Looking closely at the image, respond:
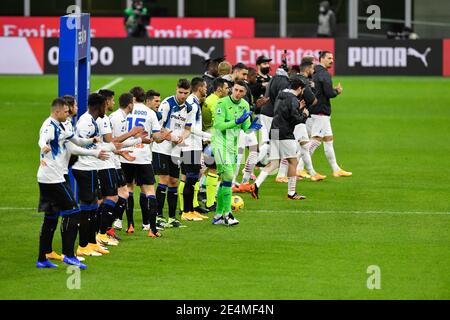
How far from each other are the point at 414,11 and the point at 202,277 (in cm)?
3545

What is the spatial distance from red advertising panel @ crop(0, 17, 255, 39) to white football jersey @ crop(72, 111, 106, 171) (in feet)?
97.0

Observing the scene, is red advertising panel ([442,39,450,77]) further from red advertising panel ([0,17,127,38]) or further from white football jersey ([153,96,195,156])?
white football jersey ([153,96,195,156])

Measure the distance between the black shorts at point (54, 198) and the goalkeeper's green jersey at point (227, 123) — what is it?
11.9ft

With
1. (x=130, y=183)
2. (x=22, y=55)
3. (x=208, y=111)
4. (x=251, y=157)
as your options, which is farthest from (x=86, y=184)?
(x=22, y=55)

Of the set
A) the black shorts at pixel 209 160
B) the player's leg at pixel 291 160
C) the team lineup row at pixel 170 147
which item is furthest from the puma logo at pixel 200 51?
the black shorts at pixel 209 160

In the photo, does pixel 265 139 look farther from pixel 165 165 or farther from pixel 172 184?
pixel 165 165

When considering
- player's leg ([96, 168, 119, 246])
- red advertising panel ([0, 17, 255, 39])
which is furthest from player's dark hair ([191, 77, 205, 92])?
red advertising panel ([0, 17, 255, 39])

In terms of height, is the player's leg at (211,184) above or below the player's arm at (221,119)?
below

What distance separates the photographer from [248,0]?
5062 cm

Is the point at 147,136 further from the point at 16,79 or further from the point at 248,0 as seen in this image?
the point at 248,0

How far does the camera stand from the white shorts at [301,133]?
20625 millimetres

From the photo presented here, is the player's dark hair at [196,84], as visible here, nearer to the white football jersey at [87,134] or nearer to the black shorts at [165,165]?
the black shorts at [165,165]

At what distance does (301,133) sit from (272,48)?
63.3 ft
